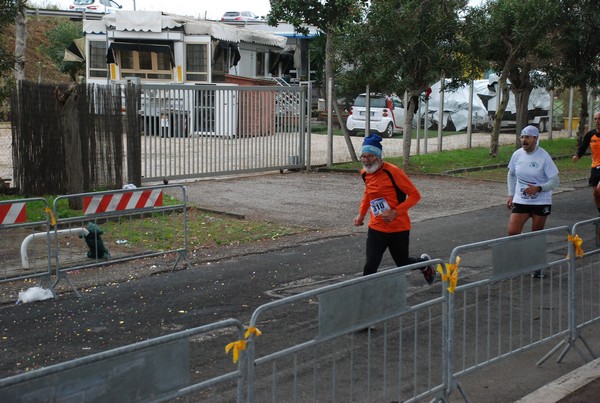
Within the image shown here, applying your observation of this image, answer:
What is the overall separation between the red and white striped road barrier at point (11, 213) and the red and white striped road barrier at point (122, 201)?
79cm

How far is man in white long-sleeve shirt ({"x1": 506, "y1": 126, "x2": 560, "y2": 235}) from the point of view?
10.2 meters

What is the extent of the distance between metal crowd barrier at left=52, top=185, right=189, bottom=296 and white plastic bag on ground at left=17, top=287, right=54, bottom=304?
0.16 meters

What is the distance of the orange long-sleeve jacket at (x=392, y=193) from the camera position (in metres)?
8.41

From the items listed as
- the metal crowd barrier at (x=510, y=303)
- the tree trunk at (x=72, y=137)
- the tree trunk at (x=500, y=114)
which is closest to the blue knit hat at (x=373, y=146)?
the metal crowd barrier at (x=510, y=303)

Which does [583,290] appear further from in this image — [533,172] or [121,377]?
[121,377]

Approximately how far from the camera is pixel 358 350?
229 inches

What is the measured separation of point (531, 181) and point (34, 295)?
5.77 m

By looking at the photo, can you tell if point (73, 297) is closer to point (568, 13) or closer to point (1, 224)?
point (1, 224)

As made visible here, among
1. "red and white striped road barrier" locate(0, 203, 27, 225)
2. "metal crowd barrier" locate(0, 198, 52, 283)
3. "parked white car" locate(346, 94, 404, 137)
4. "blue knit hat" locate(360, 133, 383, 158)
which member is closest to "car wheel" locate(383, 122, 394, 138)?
"parked white car" locate(346, 94, 404, 137)

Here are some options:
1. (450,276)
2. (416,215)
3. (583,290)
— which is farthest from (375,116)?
(450,276)

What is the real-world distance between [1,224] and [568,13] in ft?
65.2

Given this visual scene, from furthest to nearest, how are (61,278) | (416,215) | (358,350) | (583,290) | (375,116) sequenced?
(375,116) < (416,215) < (61,278) < (583,290) < (358,350)

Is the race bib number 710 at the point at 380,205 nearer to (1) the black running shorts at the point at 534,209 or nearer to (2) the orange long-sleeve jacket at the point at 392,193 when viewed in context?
(2) the orange long-sleeve jacket at the point at 392,193

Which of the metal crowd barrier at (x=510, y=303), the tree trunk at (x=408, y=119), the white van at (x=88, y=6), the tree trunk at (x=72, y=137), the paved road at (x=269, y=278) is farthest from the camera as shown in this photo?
the white van at (x=88, y=6)
